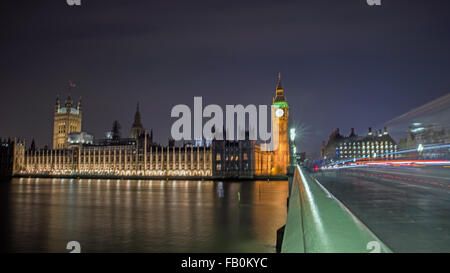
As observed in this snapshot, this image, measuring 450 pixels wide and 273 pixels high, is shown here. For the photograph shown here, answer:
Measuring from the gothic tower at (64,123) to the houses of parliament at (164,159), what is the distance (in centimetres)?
2084

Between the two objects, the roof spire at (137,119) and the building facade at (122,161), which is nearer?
the building facade at (122,161)

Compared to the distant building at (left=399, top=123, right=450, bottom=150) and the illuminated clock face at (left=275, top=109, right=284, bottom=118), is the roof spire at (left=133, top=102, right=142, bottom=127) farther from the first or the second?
the distant building at (left=399, top=123, right=450, bottom=150)

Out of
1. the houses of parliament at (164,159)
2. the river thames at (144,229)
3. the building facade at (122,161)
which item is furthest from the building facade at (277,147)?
the river thames at (144,229)

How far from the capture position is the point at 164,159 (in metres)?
120

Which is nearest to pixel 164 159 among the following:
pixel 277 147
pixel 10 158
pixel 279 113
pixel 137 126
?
pixel 277 147

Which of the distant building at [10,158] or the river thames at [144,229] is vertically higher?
the distant building at [10,158]

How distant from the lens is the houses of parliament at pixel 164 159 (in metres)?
109

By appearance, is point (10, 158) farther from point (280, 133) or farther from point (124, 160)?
point (280, 133)

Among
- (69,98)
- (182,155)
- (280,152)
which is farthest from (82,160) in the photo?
(280,152)

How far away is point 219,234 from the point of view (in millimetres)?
21031

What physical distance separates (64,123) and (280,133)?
121 m

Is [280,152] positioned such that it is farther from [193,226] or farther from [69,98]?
[69,98]

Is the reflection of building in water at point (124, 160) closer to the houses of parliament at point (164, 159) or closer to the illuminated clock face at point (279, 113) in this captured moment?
the houses of parliament at point (164, 159)
